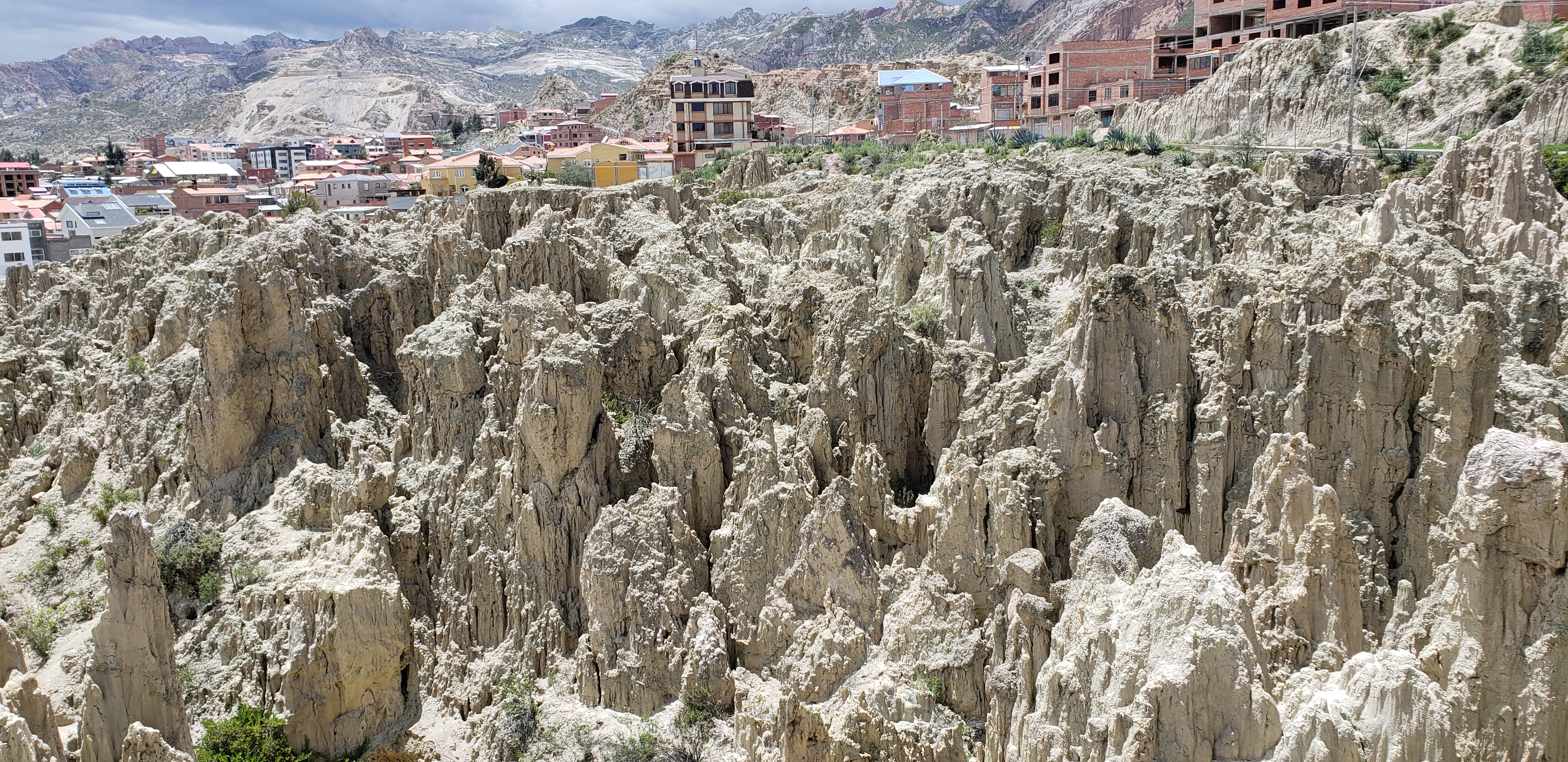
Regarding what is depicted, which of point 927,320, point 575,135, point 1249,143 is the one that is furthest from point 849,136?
point 575,135

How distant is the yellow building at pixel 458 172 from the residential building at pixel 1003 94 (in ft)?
113

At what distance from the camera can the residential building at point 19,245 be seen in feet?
220

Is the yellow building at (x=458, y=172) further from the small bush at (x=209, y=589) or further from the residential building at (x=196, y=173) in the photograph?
the small bush at (x=209, y=589)

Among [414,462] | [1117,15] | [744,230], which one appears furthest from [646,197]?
[1117,15]

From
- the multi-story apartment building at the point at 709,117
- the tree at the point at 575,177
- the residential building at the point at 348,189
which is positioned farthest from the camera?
the residential building at the point at 348,189

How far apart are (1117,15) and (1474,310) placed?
148482 mm

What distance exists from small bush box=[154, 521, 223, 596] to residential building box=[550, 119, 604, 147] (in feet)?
338

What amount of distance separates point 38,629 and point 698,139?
5052 cm

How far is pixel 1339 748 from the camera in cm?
1343

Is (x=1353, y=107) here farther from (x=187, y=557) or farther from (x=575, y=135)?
(x=575, y=135)

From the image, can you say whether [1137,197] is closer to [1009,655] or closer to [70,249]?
[1009,655]

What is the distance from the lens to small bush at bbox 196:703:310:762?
80.1ft

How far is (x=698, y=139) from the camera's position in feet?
233

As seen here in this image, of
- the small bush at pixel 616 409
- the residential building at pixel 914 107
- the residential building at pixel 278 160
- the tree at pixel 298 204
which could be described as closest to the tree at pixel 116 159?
the residential building at pixel 278 160
